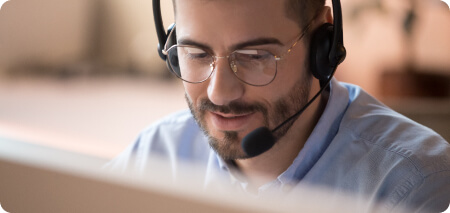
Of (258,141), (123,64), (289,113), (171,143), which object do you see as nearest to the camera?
(258,141)

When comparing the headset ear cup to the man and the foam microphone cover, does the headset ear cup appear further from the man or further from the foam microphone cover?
the foam microphone cover

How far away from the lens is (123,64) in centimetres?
386

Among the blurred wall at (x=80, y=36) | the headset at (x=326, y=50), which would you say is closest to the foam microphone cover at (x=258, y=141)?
the headset at (x=326, y=50)

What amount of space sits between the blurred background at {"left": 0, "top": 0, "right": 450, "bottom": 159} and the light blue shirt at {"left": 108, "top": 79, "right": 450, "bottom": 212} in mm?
1350

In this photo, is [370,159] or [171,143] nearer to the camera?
[370,159]

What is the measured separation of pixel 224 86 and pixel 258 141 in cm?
13

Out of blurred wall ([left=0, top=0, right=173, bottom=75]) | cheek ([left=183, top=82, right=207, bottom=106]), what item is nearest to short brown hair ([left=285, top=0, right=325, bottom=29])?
cheek ([left=183, top=82, right=207, bottom=106])

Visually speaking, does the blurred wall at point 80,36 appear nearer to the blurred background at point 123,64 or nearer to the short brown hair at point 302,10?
the blurred background at point 123,64

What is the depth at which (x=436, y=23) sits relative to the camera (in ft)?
9.51

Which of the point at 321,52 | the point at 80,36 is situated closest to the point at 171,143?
the point at 321,52

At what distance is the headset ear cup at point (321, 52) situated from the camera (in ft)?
3.30

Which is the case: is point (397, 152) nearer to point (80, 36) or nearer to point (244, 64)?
point (244, 64)

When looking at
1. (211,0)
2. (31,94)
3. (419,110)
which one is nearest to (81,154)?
(211,0)

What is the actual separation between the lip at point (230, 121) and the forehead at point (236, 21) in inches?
5.7
